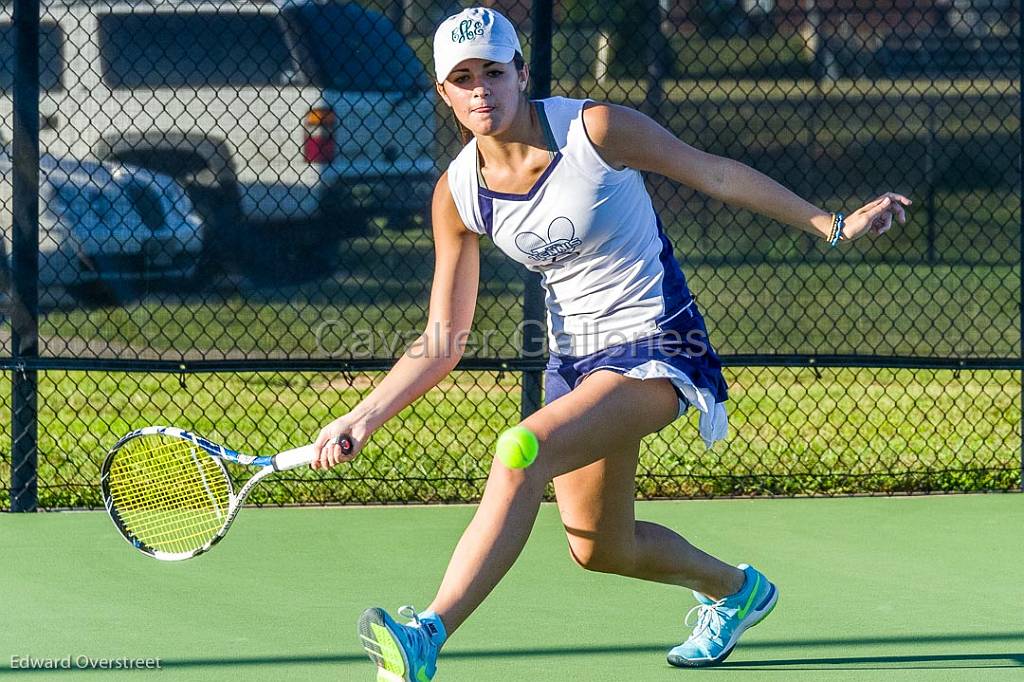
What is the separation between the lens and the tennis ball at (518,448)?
3.11m

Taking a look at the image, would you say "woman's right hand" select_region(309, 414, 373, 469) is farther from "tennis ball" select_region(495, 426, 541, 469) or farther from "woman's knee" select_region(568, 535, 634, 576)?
"woman's knee" select_region(568, 535, 634, 576)

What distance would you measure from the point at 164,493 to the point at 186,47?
213cm

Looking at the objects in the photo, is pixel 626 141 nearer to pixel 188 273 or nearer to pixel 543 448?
pixel 543 448

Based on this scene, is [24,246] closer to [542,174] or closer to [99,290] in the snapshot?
[99,290]

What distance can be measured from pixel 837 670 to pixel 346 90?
2.83m

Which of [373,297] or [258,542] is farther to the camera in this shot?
[373,297]

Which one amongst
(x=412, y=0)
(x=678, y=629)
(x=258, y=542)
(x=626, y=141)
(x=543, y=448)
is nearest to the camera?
(x=543, y=448)

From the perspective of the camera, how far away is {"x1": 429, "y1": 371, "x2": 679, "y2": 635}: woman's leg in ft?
10.3

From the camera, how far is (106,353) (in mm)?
5465

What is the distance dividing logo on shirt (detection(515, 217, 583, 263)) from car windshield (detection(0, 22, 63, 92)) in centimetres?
265

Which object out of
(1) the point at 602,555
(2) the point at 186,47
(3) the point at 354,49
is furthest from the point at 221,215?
(1) the point at 602,555

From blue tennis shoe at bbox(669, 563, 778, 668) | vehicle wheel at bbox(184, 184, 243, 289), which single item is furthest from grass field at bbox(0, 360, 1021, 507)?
blue tennis shoe at bbox(669, 563, 778, 668)

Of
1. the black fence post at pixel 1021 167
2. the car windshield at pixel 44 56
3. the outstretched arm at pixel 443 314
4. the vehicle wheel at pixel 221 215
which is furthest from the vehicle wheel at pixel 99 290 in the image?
the black fence post at pixel 1021 167

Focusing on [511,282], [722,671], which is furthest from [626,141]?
[511,282]
